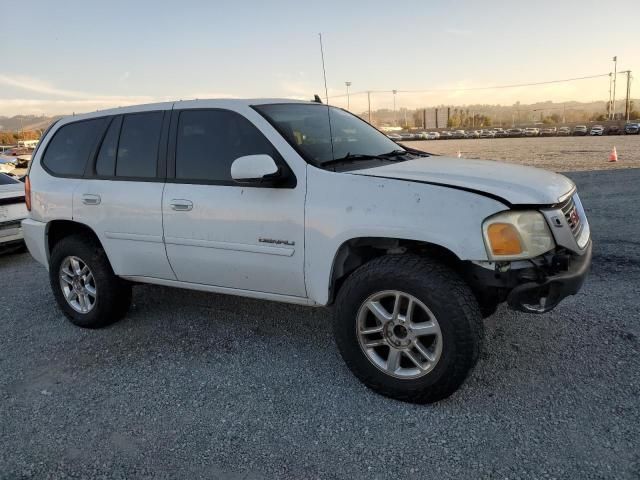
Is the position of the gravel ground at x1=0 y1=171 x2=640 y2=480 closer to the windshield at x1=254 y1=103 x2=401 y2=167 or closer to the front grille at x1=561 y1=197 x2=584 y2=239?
the front grille at x1=561 y1=197 x2=584 y2=239

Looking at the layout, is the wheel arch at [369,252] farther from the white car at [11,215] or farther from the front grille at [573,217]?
the white car at [11,215]

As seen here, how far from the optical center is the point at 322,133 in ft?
12.9

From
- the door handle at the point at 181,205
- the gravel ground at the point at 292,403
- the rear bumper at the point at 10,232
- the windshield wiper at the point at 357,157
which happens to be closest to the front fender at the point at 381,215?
the windshield wiper at the point at 357,157

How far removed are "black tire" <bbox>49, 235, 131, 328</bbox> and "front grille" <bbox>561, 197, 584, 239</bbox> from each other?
3.54 m

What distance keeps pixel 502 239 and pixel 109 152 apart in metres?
3.25

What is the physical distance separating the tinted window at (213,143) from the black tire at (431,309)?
113cm

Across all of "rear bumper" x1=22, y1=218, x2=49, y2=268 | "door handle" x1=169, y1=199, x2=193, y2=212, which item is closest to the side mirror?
"door handle" x1=169, y1=199, x2=193, y2=212

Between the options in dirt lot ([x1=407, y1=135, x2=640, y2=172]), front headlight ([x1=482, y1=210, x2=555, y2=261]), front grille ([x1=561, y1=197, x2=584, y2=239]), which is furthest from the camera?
dirt lot ([x1=407, y1=135, x2=640, y2=172])

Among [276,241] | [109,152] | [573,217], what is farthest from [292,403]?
[109,152]

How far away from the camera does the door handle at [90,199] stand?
14.3 ft

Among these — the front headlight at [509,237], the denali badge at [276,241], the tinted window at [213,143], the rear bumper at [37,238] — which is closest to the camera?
the front headlight at [509,237]

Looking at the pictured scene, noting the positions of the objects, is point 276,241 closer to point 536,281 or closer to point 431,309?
point 431,309

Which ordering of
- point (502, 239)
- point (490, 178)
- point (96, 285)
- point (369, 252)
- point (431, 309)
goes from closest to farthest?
1. point (502, 239)
2. point (431, 309)
3. point (490, 178)
4. point (369, 252)
5. point (96, 285)

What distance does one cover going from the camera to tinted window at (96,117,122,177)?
4406 mm
